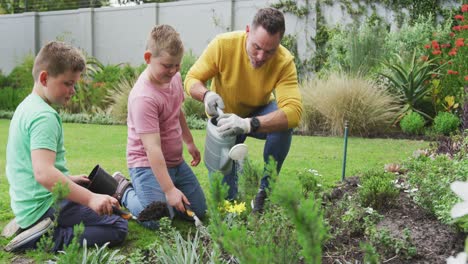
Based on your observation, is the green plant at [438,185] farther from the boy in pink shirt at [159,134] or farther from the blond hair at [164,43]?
the blond hair at [164,43]

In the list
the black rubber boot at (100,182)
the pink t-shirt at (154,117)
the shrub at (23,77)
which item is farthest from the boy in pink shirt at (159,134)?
the shrub at (23,77)

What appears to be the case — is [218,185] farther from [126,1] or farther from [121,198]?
[126,1]

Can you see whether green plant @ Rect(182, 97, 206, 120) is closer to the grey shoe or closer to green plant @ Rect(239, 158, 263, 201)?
the grey shoe

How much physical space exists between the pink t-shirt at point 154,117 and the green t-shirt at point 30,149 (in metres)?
0.50

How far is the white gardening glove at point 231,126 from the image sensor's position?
311cm

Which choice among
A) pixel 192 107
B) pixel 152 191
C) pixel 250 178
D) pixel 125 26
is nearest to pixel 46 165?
pixel 152 191

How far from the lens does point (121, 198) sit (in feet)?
11.7

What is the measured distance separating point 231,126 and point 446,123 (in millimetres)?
4964

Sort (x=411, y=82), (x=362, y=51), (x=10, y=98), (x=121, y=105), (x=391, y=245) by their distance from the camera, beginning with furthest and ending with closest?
1. (x=10, y=98)
2. (x=362, y=51)
3. (x=121, y=105)
4. (x=411, y=82)
5. (x=391, y=245)

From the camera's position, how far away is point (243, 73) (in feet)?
12.2

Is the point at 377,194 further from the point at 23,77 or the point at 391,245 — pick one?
the point at 23,77

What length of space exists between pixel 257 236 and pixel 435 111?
719 cm

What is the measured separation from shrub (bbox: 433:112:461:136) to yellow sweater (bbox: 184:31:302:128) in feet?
13.7

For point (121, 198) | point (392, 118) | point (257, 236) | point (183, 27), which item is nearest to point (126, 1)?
point (183, 27)
